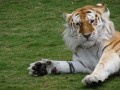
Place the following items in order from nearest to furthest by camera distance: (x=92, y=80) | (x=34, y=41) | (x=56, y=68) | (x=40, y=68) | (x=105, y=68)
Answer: (x=92, y=80) < (x=105, y=68) < (x=40, y=68) < (x=56, y=68) < (x=34, y=41)

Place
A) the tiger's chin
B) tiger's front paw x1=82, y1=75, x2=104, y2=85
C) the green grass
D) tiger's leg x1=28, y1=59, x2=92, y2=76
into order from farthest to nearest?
tiger's leg x1=28, y1=59, x2=92, y2=76 < the tiger's chin < the green grass < tiger's front paw x1=82, y1=75, x2=104, y2=85

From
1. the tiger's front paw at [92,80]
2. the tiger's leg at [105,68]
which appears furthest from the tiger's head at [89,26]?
the tiger's front paw at [92,80]

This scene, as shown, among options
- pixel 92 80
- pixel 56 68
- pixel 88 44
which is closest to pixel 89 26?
pixel 88 44

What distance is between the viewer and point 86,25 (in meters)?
4.62

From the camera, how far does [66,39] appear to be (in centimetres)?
488

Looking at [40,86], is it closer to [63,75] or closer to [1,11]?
[63,75]

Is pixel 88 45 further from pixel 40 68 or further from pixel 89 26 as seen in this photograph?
pixel 40 68

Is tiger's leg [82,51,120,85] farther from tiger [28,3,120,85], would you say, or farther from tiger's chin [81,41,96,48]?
tiger's chin [81,41,96,48]

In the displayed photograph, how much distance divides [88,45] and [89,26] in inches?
7.6

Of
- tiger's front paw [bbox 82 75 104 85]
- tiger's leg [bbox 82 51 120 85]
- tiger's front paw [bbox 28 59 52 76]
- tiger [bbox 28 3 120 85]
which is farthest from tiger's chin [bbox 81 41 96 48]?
tiger's front paw [bbox 82 75 104 85]

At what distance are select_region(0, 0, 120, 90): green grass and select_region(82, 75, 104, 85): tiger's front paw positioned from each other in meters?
0.07

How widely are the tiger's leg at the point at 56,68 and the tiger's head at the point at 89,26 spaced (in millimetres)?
237

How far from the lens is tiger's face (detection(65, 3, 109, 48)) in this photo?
4598 mm

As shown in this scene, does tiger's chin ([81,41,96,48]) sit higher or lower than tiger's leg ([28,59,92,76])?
higher
